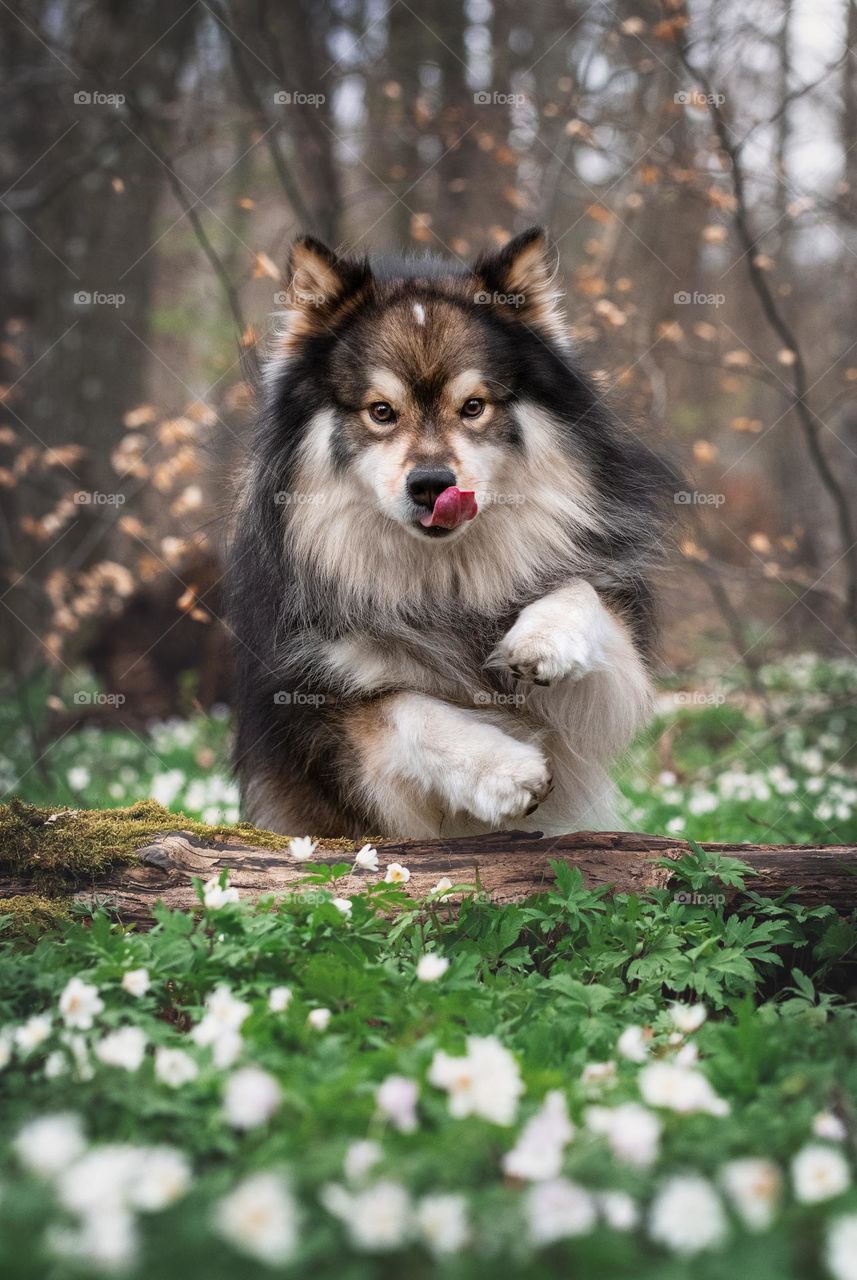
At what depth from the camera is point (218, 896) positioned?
2.99m

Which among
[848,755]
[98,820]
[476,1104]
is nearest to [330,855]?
[98,820]

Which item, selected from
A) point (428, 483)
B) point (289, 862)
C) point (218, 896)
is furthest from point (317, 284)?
point (218, 896)

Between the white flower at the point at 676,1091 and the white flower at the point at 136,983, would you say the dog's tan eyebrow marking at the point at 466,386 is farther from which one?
the white flower at the point at 676,1091

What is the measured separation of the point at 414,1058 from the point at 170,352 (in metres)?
17.8

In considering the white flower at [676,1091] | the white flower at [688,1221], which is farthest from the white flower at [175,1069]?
the white flower at [688,1221]

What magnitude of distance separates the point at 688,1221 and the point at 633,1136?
209 millimetres

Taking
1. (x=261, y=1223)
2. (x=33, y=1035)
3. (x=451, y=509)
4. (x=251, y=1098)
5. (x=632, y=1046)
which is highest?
(x=451, y=509)

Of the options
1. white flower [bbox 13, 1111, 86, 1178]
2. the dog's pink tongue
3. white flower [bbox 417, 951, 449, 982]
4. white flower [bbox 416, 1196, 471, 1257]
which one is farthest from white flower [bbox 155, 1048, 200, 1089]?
the dog's pink tongue

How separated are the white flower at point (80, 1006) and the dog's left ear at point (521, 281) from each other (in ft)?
9.43

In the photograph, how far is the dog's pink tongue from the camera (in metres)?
3.92

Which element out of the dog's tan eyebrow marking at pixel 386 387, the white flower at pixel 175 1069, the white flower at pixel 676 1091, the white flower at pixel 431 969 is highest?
the dog's tan eyebrow marking at pixel 386 387

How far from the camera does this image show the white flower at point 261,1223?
60.2 inches

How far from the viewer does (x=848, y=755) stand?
279 inches

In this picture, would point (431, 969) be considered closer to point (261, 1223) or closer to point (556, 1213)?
point (556, 1213)
